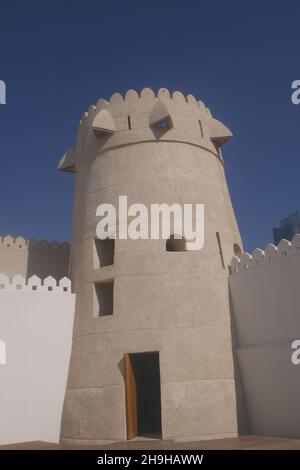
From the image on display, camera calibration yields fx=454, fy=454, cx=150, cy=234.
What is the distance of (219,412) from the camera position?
40.0 ft

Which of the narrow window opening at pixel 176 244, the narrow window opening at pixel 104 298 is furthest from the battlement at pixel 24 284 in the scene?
the narrow window opening at pixel 176 244

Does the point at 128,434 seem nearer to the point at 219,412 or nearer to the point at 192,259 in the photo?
the point at 219,412

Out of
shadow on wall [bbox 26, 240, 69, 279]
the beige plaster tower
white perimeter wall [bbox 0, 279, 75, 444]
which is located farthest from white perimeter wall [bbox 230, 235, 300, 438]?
shadow on wall [bbox 26, 240, 69, 279]

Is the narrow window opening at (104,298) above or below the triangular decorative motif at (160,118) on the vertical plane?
below

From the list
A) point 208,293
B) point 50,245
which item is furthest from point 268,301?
point 50,245

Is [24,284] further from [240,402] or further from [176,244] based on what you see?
[240,402]

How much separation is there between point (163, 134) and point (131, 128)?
112 centimetres

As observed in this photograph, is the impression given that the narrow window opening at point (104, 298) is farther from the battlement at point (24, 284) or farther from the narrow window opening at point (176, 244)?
the narrow window opening at point (176, 244)

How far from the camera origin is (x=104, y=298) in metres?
14.8

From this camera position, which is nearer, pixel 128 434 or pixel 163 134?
pixel 128 434

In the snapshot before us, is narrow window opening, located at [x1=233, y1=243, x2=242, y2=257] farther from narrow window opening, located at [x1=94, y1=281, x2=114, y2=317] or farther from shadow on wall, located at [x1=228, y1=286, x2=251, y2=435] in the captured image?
narrow window opening, located at [x1=94, y1=281, x2=114, y2=317]

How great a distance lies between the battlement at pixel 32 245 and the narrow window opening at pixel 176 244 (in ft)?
18.9

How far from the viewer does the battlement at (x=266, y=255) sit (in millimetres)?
12203
